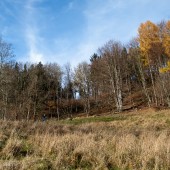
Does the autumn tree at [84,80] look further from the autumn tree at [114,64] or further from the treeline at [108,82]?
the autumn tree at [114,64]

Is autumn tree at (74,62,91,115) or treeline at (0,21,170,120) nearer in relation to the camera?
treeline at (0,21,170,120)

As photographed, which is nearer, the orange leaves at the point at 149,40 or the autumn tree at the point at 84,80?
the orange leaves at the point at 149,40

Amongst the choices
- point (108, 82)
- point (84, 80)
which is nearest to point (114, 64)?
point (108, 82)

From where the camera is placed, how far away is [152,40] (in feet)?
141

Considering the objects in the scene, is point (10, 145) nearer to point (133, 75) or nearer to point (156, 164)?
point (156, 164)

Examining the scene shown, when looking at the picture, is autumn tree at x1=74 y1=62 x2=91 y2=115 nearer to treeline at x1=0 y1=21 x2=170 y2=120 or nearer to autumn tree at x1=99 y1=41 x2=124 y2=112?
treeline at x1=0 y1=21 x2=170 y2=120

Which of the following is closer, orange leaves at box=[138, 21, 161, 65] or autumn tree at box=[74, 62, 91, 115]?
orange leaves at box=[138, 21, 161, 65]

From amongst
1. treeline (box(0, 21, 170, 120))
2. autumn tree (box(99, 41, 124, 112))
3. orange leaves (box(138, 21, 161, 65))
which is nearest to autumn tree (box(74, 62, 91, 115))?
treeline (box(0, 21, 170, 120))

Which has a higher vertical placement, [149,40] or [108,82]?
[149,40]

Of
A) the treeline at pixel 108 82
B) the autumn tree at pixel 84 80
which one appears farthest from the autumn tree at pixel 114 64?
the autumn tree at pixel 84 80

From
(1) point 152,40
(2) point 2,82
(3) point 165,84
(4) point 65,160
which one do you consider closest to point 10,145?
(4) point 65,160

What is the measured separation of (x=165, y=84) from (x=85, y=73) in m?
21.9

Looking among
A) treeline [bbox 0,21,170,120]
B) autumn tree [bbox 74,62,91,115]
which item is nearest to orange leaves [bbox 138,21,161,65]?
treeline [bbox 0,21,170,120]

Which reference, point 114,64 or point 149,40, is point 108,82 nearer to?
point 114,64
